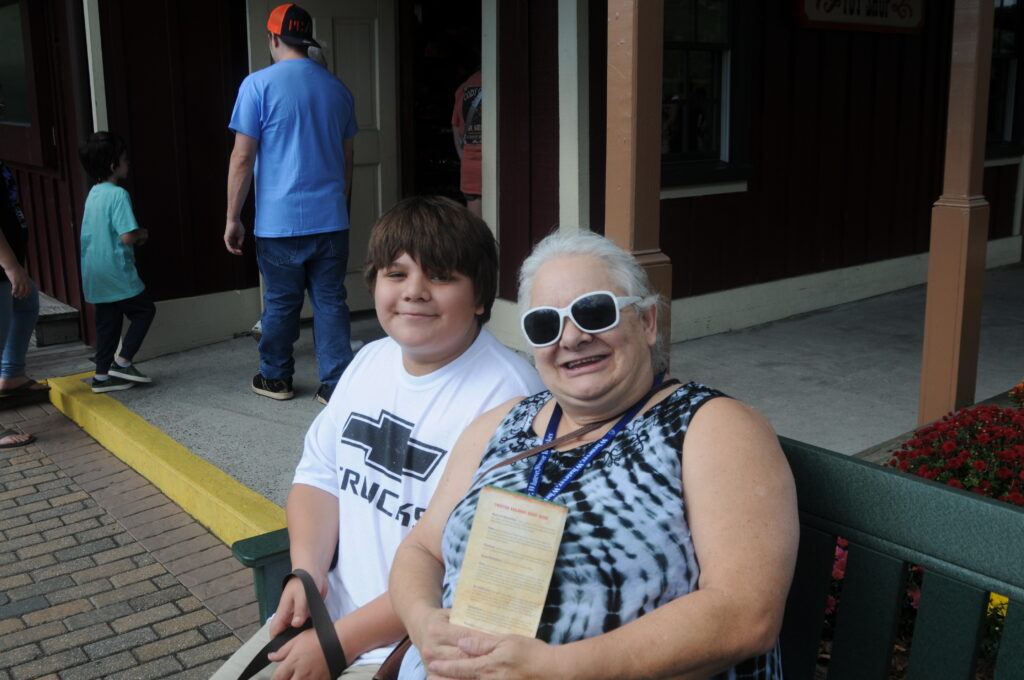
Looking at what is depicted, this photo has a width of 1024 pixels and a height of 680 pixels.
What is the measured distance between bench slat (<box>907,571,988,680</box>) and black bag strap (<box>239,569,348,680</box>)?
1.12 metres

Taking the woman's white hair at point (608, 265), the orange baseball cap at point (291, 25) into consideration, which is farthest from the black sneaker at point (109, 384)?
the woman's white hair at point (608, 265)

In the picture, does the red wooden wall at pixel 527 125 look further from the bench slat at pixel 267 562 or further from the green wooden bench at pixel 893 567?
the green wooden bench at pixel 893 567

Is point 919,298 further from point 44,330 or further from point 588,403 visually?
point 588,403

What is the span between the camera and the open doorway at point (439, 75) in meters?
7.80

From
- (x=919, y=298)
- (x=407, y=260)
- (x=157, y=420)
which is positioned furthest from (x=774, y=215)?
(x=407, y=260)

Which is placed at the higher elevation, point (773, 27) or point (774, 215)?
point (773, 27)

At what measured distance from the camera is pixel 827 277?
7.73 metres

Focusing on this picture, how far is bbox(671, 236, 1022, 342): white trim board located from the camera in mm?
6770

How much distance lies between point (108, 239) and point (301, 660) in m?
3.86

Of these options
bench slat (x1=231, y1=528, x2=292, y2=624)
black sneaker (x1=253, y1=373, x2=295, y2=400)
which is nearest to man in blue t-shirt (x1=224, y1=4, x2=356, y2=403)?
black sneaker (x1=253, y1=373, x2=295, y2=400)

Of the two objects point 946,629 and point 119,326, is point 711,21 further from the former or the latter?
point 946,629

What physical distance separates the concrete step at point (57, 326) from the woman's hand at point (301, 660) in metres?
5.15

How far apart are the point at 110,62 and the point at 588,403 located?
4.85m

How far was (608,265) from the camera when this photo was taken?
1.96 m
